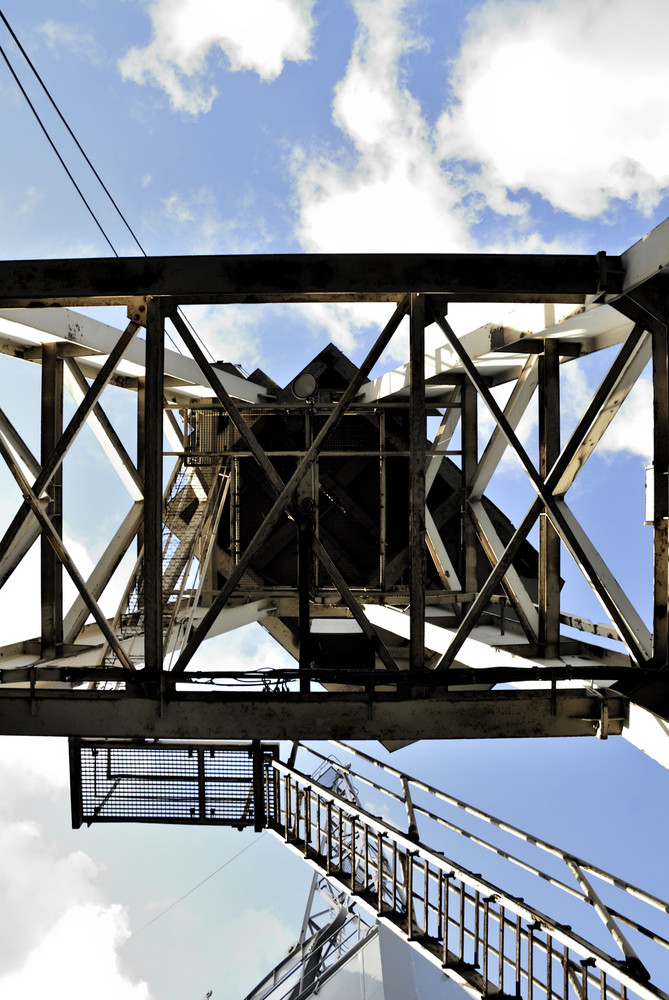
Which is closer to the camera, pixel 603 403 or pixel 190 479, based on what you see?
pixel 603 403

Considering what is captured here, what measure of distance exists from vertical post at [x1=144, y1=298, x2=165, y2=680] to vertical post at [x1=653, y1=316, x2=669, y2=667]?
13.5 ft

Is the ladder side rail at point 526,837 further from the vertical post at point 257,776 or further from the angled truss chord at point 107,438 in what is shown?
the angled truss chord at point 107,438

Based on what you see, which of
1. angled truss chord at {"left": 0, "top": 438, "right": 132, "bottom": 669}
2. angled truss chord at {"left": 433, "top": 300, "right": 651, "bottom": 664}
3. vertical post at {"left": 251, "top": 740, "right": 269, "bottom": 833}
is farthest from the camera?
vertical post at {"left": 251, "top": 740, "right": 269, "bottom": 833}

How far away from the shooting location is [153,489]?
16.5 feet

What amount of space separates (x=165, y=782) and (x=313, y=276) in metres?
6.04

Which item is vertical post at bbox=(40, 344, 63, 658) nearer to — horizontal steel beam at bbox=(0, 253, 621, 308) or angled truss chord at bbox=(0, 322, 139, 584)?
angled truss chord at bbox=(0, 322, 139, 584)

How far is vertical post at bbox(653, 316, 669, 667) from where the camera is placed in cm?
489

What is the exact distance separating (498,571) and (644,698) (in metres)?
1.61

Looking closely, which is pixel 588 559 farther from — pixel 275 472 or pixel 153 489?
pixel 153 489

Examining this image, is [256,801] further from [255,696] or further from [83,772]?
[255,696]

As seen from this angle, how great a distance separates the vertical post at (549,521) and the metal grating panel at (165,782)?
12.6ft

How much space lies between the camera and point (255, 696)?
16.8ft

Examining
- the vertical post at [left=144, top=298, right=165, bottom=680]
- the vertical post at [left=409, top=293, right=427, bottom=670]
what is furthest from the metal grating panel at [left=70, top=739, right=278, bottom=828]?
the vertical post at [left=409, top=293, right=427, bottom=670]

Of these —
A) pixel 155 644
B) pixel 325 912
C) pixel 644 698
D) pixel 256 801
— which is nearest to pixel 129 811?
pixel 256 801
